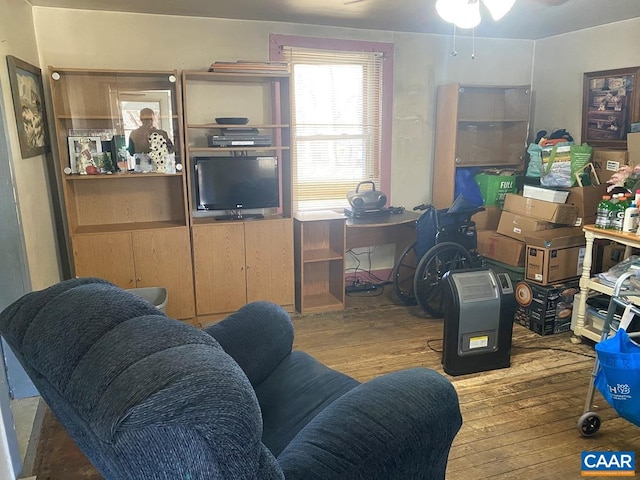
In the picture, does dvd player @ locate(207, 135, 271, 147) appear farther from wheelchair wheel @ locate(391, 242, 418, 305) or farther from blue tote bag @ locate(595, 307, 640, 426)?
blue tote bag @ locate(595, 307, 640, 426)

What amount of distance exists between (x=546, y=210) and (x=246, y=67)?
94.4 inches

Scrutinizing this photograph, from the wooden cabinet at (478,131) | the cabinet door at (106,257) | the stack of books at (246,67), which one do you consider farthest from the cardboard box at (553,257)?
the cabinet door at (106,257)

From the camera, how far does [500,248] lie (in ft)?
12.8

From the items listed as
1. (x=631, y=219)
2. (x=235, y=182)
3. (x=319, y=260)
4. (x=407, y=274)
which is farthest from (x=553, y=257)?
(x=235, y=182)

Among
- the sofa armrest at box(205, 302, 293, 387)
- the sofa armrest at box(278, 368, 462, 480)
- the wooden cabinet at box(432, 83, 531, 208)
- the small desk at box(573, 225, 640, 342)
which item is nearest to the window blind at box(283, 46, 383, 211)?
the wooden cabinet at box(432, 83, 531, 208)

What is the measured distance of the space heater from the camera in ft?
9.17

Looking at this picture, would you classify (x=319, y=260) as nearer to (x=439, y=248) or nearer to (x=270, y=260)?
(x=270, y=260)

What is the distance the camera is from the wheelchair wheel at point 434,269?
3676 millimetres

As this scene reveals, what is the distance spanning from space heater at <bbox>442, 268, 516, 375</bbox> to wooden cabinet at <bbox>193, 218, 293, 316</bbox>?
1316 millimetres

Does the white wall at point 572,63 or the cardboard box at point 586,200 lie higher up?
the white wall at point 572,63

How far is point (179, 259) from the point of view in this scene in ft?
11.4

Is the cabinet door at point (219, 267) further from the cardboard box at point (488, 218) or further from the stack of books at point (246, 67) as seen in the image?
the cardboard box at point (488, 218)

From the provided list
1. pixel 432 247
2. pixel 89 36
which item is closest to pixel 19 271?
pixel 89 36

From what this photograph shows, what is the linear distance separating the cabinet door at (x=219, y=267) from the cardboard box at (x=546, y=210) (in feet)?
7.05
